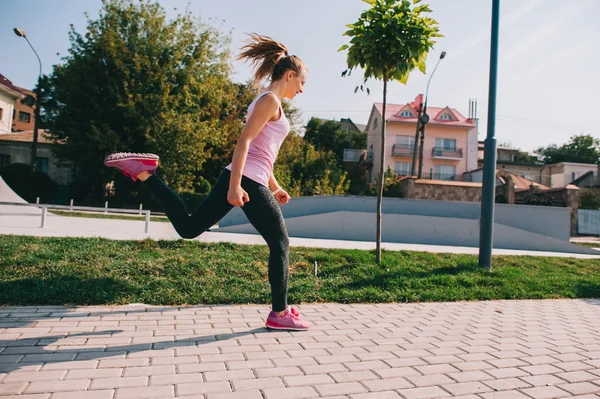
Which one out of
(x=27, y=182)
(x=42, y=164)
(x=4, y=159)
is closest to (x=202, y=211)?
(x=27, y=182)

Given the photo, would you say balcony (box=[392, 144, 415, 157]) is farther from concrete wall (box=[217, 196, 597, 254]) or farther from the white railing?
concrete wall (box=[217, 196, 597, 254])

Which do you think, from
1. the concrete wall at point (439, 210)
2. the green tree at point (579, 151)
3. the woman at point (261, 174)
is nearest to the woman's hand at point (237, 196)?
the woman at point (261, 174)

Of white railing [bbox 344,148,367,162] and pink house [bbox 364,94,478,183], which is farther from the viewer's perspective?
white railing [bbox 344,148,367,162]

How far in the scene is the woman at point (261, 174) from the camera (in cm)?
324

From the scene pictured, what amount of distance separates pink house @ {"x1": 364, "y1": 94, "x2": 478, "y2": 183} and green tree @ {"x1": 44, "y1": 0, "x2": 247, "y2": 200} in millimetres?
22278

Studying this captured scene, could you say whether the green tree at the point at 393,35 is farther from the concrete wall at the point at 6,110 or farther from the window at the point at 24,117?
the window at the point at 24,117

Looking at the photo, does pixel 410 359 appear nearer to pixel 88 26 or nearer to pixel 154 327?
pixel 154 327

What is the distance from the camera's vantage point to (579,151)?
68312 mm

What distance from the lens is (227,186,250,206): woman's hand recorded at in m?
3.04

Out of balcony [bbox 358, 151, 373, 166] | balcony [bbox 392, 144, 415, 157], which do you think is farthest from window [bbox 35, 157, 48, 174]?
balcony [bbox 392, 144, 415, 157]

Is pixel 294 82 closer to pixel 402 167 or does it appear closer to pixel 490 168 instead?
pixel 490 168

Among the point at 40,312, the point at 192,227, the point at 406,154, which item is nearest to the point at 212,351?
the point at 192,227

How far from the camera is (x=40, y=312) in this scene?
3.68 metres

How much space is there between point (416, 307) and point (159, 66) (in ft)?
82.8
